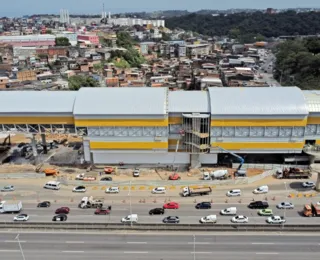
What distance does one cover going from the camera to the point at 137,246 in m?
27.9

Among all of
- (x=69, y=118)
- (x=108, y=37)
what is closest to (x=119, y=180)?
(x=69, y=118)

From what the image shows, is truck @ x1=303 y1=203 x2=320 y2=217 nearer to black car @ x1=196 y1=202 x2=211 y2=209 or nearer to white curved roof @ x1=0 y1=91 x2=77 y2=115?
black car @ x1=196 y1=202 x2=211 y2=209

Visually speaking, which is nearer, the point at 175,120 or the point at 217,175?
the point at 217,175

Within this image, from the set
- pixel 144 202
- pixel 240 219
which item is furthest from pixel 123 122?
pixel 240 219

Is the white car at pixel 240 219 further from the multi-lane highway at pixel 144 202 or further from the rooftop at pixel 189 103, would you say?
the rooftop at pixel 189 103

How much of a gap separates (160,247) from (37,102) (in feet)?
87.6

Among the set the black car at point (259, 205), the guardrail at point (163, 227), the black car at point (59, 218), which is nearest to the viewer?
the guardrail at point (163, 227)

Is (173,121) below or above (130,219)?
above

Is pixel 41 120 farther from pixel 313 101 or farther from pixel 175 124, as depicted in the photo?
pixel 313 101

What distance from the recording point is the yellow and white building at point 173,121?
133 ft

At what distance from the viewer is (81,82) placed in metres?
83.8

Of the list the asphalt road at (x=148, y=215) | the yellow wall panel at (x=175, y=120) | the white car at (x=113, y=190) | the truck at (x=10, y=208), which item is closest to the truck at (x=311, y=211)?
the asphalt road at (x=148, y=215)

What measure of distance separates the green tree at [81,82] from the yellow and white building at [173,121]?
124 ft

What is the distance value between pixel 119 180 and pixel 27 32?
580ft
